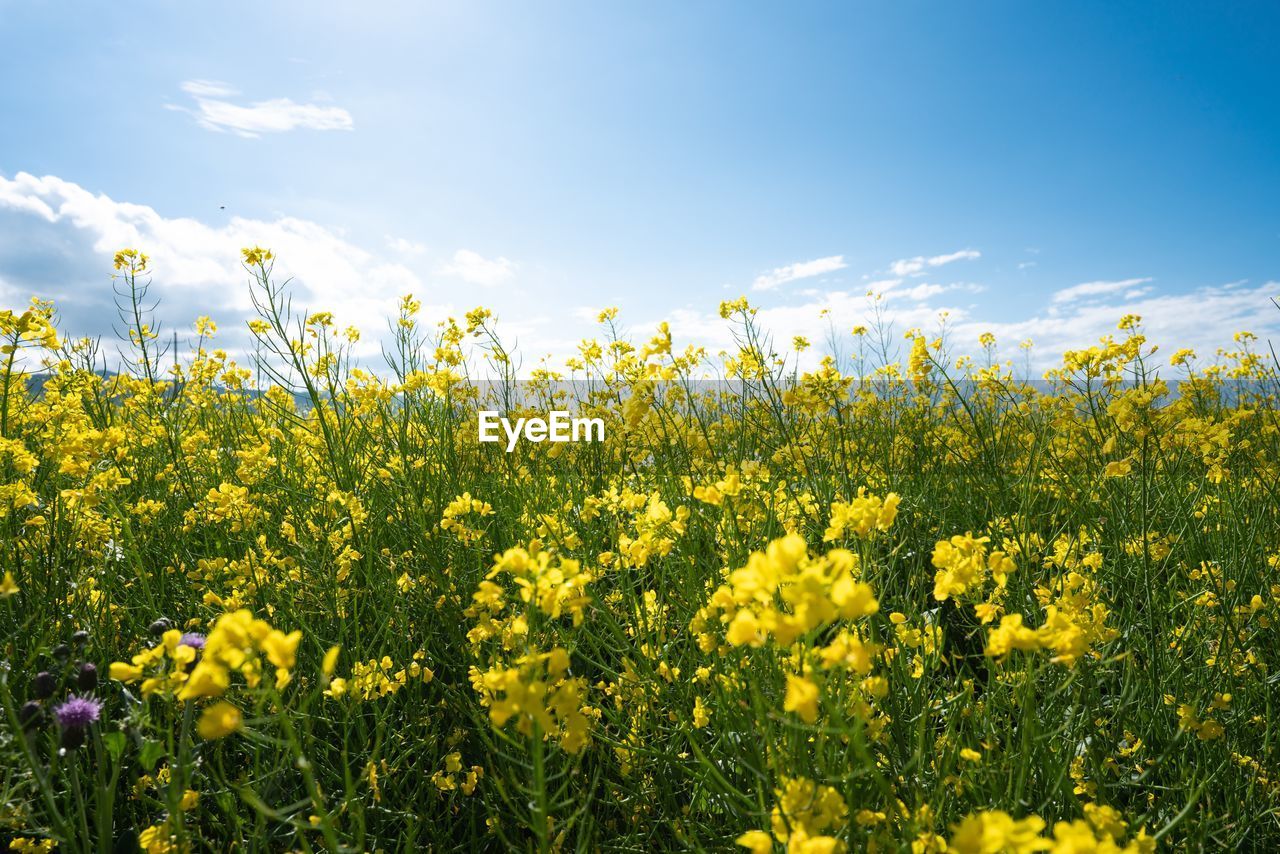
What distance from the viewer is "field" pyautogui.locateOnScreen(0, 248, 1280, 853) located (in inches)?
Result: 38.0

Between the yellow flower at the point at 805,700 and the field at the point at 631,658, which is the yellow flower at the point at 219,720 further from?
the yellow flower at the point at 805,700

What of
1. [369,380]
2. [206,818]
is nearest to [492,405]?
[369,380]

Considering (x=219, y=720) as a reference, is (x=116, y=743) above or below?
below

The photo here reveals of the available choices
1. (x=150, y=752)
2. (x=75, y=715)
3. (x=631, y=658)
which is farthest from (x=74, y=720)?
(x=631, y=658)

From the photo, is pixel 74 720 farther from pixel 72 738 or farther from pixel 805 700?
pixel 805 700

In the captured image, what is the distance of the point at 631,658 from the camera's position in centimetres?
193

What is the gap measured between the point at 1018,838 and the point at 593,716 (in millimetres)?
1332

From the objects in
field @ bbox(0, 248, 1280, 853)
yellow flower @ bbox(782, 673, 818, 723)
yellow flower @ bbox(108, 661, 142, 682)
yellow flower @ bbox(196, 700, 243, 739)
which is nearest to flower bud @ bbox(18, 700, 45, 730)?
field @ bbox(0, 248, 1280, 853)

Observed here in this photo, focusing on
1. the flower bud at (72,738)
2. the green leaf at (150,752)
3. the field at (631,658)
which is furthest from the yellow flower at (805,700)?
the flower bud at (72,738)

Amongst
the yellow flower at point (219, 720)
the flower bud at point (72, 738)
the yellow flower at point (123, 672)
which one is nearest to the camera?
the yellow flower at point (219, 720)

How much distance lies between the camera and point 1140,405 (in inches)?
74.6

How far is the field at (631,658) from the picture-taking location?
0.97m

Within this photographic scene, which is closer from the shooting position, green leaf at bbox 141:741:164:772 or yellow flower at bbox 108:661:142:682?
yellow flower at bbox 108:661:142:682

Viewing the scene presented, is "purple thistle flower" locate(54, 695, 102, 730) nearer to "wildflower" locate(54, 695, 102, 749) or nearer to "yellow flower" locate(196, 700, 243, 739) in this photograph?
"wildflower" locate(54, 695, 102, 749)
